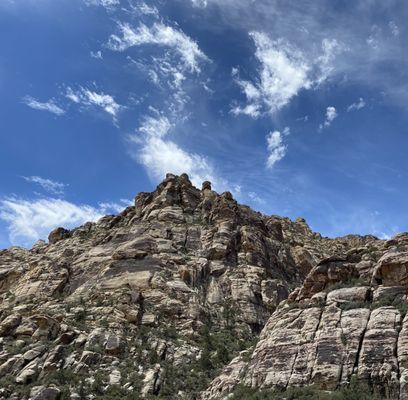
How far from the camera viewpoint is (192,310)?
62594 mm

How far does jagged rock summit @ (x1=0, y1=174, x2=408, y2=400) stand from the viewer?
38.7m

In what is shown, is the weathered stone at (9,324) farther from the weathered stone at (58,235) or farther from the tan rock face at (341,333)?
the weathered stone at (58,235)

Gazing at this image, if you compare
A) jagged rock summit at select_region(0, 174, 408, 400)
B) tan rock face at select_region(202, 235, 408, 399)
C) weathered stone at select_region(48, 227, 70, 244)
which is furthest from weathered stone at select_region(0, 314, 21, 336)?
weathered stone at select_region(48, 227, 70, 244)

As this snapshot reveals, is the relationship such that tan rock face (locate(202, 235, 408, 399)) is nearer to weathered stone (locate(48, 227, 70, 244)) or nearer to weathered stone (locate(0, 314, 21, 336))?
weathered stone (locate(0, 314, 21, 336))

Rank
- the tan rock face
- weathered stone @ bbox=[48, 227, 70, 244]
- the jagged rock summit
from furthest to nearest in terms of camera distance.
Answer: weathered stone @ bbox=[48, 227, 70, 244]
the jagged rock summit
the tan rock face

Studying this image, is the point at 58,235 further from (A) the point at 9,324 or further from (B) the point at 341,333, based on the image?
(B) the point at 341,333

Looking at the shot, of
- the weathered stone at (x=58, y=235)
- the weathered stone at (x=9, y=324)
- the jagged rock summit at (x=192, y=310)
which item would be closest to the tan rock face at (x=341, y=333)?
the jagged rock summit at (x=192, y=310)

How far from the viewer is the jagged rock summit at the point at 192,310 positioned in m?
38.7

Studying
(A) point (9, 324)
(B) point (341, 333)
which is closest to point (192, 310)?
(A) point (9, 324)

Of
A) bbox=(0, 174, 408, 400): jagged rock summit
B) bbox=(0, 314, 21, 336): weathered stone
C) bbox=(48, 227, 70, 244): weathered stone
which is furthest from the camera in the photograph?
bbox=(48, 227, 70, 244): weathered stone

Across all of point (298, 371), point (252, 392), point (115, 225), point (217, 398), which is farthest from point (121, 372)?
point (115, 225)

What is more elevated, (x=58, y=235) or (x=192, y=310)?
(x=58, y=235)

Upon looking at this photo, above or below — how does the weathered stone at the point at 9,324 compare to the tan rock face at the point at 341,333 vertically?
below

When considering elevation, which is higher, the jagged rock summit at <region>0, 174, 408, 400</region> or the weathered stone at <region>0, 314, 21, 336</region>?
the jagged rock summit at <region>0, 174, 408, 400</region>
